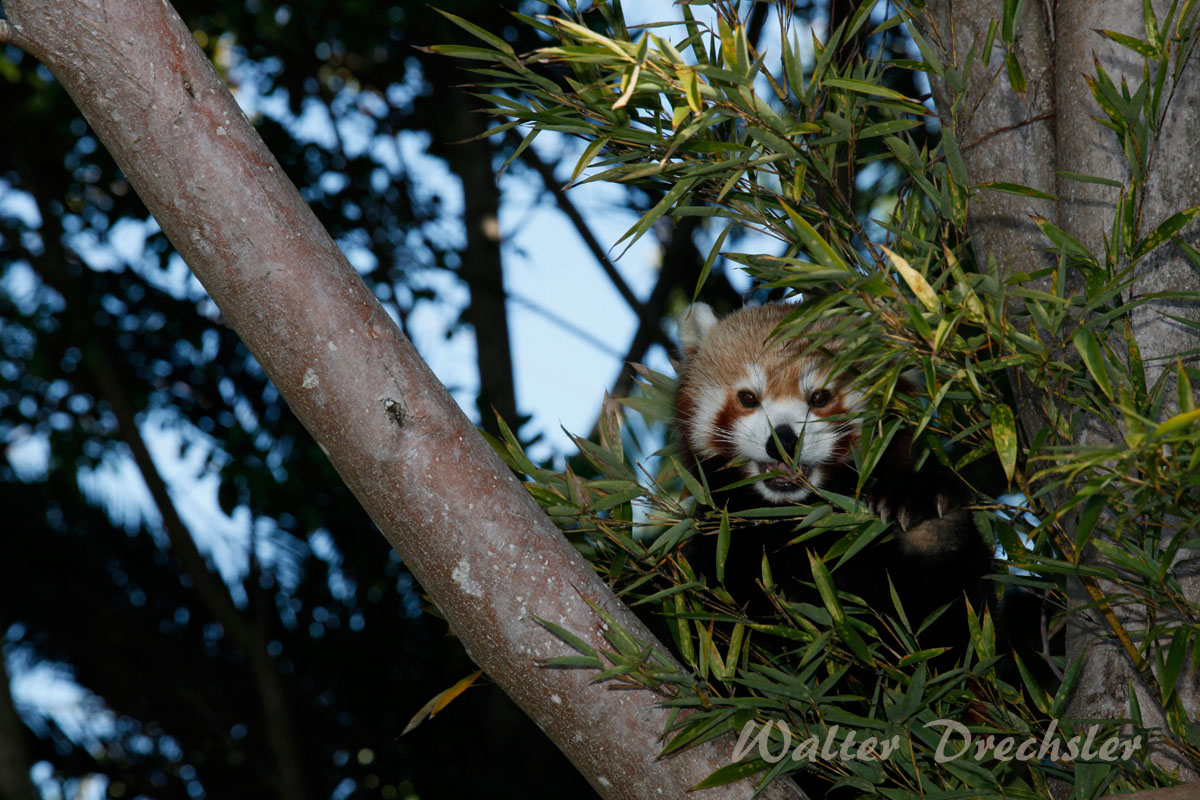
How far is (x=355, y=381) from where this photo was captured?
1.62m

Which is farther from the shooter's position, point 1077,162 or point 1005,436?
point 1077,162

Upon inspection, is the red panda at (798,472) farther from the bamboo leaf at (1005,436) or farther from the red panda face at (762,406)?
the bamboo leaf at (1005,436)

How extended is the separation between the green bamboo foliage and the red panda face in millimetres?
479

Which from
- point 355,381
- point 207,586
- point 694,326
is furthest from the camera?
point 207,586

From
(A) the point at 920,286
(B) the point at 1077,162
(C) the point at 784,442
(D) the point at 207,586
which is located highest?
(B) the point at 1077,162

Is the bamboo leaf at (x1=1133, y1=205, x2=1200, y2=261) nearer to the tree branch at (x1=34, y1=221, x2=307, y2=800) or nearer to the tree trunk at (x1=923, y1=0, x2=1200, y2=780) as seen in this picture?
the tree trunk at (x1=923, y1=0, x2=1200, y2=780)

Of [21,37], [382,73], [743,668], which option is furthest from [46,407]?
[743,668]

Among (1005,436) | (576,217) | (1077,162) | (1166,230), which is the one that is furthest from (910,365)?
(576,217)

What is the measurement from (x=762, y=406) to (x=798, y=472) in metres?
0.73

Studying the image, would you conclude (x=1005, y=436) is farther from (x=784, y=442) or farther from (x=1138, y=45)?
(x=784, y=442)

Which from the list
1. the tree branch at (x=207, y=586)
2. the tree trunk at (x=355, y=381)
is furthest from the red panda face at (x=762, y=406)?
the tree branch at (x=207, y=586)

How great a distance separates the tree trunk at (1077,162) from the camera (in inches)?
65.4

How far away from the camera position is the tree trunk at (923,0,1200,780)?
1661 millimetres

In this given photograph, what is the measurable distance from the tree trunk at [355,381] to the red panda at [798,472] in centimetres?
43
